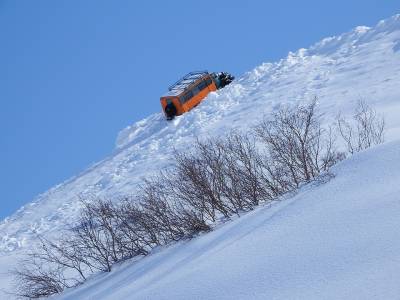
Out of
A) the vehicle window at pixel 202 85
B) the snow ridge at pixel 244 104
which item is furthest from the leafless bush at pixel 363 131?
the vehicle window at pixel 202 85

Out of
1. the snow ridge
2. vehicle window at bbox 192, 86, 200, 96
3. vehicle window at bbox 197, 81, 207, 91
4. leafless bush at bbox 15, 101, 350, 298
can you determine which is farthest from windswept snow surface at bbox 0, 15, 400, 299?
leafless bush at bbox 15, 101, 350, 298

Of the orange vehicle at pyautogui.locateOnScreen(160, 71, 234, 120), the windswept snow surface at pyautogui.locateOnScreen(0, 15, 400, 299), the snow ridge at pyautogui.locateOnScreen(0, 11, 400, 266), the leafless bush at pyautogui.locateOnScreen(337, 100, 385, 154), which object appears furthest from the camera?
the orange vehicle at pyautogui.locateOnScreen(160, 71, 234, 120)

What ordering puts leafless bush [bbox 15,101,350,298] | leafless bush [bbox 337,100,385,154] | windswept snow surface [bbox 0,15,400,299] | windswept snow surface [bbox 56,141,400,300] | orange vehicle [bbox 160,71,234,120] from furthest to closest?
orange vehicle [bbox 160,71,234,120] → windswept snow surface [bbox 0,15,400,299] → leafless bush [bbox 337,100,385,154] → leafless bush [bbox 15,101,350,298] → windswept snow surface [bbox 56,141,400,300]

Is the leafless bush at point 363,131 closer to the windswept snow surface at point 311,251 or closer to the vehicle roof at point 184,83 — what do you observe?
the windswept snow surface at point 311,251

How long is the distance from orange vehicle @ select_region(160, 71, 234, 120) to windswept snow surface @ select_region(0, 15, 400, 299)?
58 cm

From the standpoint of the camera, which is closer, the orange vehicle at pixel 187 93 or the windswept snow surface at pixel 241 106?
the windswept snow surface at pixel 241 106

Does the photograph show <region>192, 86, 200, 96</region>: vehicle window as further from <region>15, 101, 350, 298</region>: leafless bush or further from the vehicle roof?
<region>15, 101, 350, 298</region>: leafless bush

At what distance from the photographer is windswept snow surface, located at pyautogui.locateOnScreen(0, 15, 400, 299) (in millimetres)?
27016

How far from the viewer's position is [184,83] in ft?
109

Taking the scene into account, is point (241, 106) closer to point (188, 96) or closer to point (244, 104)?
point (244, 104)

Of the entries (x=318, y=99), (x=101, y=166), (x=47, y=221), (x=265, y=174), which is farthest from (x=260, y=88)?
(x=265, y=174)

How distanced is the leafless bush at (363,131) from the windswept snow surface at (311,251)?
613cm

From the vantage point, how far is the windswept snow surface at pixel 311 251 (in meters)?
7.43

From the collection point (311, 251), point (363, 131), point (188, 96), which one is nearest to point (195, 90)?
point (188, 96)
